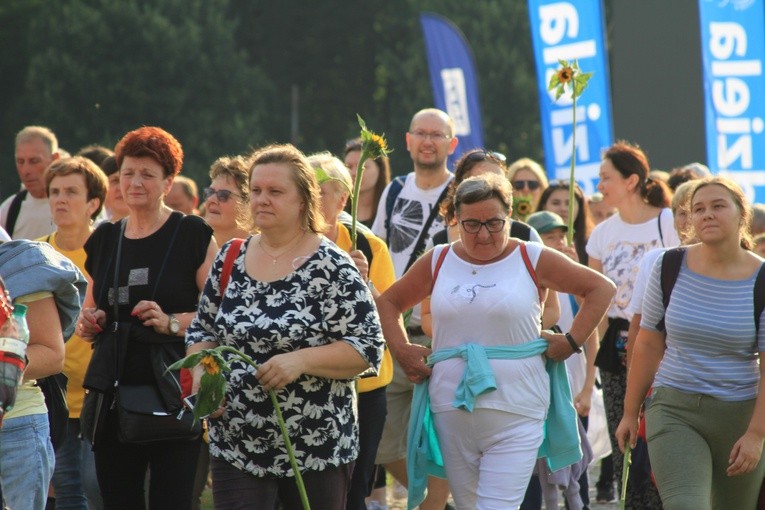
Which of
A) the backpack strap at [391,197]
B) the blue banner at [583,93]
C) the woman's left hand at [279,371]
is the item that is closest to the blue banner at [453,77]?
the blue banner at [583,93]

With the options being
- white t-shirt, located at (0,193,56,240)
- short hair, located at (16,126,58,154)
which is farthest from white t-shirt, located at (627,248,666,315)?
short hair, located at (16,126,58,154)

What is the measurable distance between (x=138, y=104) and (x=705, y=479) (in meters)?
35.6

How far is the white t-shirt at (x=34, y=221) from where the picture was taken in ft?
29.6

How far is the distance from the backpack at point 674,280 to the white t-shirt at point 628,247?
7.81ft

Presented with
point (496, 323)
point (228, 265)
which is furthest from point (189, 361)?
point (496, 323)

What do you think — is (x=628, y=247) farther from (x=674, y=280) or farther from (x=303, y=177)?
Result: (x=303, y=177)

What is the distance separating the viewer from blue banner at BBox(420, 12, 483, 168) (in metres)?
20.4

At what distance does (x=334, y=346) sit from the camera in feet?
15.6

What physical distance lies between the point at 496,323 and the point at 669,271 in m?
0.82

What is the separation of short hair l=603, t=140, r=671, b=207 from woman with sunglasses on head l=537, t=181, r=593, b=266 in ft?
2.48

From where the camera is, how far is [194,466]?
577 cm

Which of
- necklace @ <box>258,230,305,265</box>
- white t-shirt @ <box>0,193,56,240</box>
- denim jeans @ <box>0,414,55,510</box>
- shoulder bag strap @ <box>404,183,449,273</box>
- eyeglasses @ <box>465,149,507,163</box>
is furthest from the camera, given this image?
white t-shirt @ <box>0,193,56,240</box>

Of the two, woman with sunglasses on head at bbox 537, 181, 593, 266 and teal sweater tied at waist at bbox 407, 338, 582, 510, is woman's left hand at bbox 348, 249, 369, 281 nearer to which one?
teal sweater tied at waist at bbox 407, 338, 582, 510

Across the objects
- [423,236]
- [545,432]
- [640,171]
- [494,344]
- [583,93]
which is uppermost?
[583,93]
